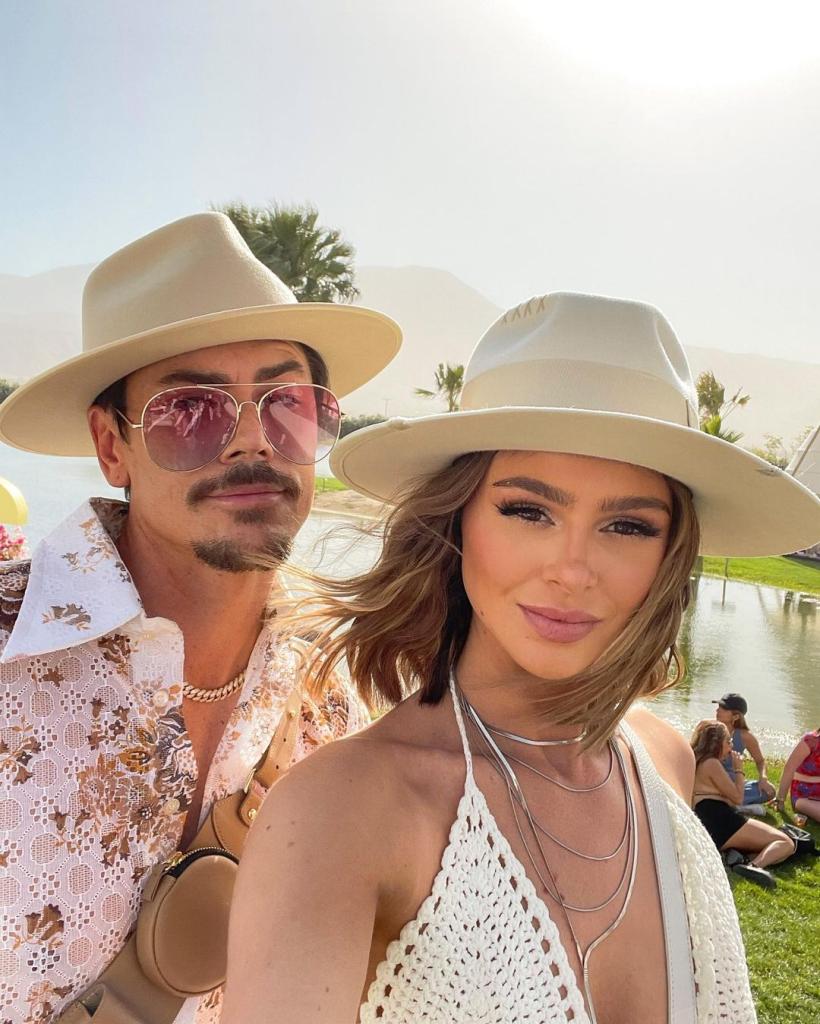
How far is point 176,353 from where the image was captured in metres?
2.36

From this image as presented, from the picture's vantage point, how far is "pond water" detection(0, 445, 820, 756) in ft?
45.6

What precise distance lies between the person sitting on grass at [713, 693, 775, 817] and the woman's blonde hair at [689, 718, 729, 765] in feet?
2.25

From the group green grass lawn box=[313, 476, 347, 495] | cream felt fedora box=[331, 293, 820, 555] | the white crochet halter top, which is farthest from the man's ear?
green grass lawn box=[313, 476, 347, 495]

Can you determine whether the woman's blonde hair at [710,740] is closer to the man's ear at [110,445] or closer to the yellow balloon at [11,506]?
the yellow balloon at [11,506]

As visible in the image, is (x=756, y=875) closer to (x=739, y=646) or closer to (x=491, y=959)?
(x=491, y=959)

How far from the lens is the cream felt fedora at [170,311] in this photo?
90.0 inches

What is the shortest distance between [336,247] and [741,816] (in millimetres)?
24196

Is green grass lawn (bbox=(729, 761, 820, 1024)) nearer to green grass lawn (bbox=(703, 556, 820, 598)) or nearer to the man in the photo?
the man

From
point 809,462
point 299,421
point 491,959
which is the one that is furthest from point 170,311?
point 809,462

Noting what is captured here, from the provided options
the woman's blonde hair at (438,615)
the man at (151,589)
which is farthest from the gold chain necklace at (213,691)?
the woman's blonde hair at (438,615)

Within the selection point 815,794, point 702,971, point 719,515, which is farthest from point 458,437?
point 815,794

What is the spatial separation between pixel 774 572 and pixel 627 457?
1394 inches

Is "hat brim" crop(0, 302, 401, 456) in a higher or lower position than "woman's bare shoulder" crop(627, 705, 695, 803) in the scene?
higher

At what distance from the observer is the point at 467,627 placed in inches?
78.7
